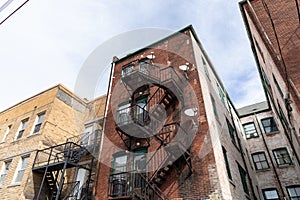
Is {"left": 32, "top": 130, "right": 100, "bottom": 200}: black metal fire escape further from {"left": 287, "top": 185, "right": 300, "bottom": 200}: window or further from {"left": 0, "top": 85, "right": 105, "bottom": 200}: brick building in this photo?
{"left": 287, "top": 185, "right": 300, "bottom": 200}: window

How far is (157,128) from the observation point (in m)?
10.5

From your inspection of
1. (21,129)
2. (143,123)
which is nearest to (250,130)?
(143,123)

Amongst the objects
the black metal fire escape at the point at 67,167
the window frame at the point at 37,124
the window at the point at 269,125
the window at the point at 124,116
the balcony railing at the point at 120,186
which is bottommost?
the balcony railing at the point at 120,186

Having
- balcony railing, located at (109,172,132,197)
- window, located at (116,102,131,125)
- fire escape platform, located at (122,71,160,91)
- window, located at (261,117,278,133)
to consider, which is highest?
window, located at (261,117,278,133)

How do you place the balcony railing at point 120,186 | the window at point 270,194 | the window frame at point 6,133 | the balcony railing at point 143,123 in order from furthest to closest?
the window frame at point 6,133 < the window at point 270,194 < the balcony railing at point 143,123 < the balcony railing at point 120,186

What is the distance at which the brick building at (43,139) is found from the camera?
12281mm

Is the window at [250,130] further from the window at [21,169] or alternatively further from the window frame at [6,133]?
the window frame at [6,133]

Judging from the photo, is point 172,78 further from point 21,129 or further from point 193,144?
point 21,129

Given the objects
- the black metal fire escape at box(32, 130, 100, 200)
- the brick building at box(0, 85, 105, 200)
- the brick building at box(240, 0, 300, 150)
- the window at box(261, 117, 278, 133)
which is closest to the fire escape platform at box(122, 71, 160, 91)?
the black metal fire escape at box(32, 130, 100, 200)

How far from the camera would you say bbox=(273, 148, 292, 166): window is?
1633cm

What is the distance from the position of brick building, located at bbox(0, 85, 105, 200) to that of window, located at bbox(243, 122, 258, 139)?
46.1 ft

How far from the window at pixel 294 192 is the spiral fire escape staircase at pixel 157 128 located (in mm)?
11039

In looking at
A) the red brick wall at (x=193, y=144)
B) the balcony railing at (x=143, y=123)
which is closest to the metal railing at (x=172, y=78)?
the red brick wall at (x=193, y=144)

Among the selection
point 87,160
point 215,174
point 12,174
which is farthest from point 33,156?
point 215,174
